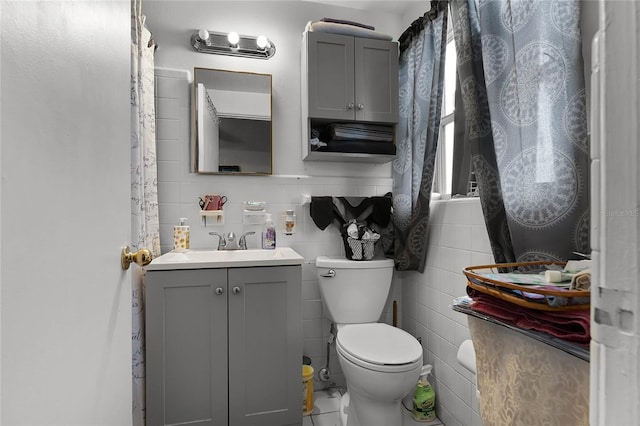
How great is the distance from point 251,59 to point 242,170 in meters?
0.71

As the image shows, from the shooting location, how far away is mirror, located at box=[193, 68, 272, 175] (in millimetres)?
1916

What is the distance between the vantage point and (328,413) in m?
1.78

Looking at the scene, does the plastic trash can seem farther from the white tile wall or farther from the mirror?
the mirror

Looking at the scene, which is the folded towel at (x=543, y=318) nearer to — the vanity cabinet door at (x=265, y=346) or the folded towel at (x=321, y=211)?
the vanity cabinet door at (x=265, y=346)

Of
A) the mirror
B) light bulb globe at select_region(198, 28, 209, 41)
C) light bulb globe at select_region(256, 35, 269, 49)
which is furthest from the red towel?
light bulb globe at select_region(198, 28, 209, 41)

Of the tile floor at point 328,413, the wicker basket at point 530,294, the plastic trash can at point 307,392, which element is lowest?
the tile floor at point 328,413

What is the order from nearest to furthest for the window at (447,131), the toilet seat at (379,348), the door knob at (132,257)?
the door knob at (132,257) < the toilet seat at (379,348) < the window at (447,131)

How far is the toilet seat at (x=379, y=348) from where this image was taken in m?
1.32

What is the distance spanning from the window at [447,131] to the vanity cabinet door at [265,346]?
100 cm

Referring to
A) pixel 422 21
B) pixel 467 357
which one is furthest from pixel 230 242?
pixel 422 21

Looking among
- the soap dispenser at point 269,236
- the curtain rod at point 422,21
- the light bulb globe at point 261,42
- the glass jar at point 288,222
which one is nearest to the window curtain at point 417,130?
the curtain rod at point 422,21

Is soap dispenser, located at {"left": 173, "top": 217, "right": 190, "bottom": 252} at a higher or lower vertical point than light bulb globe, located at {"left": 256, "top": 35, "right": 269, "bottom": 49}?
lower

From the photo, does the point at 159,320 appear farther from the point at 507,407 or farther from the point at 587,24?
the point at 587,24

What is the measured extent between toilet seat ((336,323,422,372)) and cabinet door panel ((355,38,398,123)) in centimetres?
122
